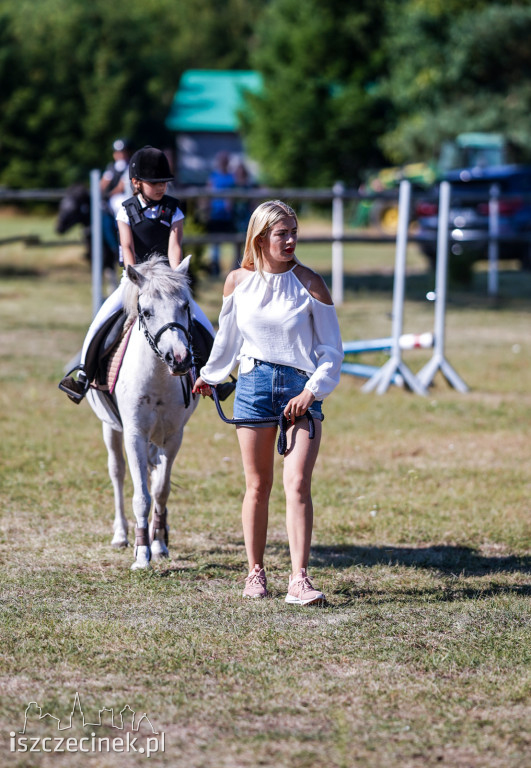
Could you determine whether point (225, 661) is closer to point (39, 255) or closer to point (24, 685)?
point (24, 685)

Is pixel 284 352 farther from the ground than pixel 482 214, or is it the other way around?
pixel 482 214

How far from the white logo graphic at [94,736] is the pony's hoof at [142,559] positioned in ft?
6.45

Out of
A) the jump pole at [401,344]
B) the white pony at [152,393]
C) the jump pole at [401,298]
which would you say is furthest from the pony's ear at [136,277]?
the jump pole at [401,298]

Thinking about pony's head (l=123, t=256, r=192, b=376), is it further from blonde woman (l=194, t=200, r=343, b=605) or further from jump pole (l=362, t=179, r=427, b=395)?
jump pole (l=362, t=179, r=427, b=395)

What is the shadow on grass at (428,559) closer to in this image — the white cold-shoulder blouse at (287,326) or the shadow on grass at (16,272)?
the white cold-shoulder blouse at (287,326)

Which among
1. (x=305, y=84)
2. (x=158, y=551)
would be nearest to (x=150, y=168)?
(x=158, y=551)

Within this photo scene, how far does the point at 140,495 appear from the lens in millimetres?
6027

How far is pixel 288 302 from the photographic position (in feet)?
17.3

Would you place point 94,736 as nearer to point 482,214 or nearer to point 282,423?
point 282,423

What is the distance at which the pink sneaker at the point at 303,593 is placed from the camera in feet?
17.6

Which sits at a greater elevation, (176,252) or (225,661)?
(176,252)

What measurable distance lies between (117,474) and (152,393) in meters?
1.02

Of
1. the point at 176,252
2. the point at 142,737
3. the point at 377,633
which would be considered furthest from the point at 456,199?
the point at 142,737

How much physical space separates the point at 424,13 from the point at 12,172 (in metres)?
22.4
